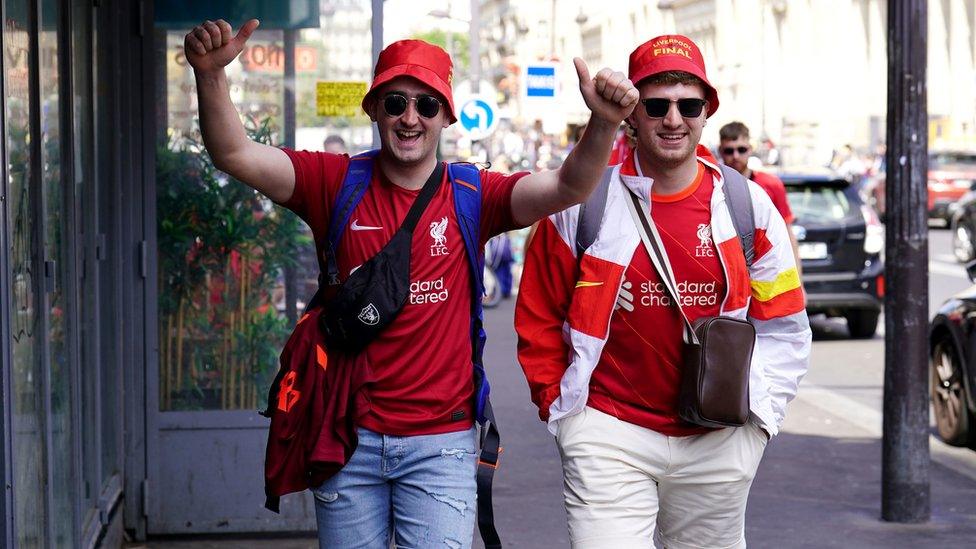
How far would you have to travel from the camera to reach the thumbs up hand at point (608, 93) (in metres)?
3.68

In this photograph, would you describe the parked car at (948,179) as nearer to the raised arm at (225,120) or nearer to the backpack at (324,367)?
the backpack at (324,367)

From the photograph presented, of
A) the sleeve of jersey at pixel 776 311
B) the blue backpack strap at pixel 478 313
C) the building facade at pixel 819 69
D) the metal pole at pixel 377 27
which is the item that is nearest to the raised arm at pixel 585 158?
the blue backpack strap at pixel 478 313

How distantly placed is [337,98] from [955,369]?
15.4ft

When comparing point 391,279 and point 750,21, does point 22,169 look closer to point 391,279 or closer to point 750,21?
point 391,279

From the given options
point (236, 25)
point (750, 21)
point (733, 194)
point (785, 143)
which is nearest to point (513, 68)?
point (785, 143)

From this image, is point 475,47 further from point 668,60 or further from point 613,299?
point 613,299

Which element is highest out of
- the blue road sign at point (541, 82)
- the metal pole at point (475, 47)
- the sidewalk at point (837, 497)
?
the metal pole at point (475, 47)

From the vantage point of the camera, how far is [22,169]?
4.57 m

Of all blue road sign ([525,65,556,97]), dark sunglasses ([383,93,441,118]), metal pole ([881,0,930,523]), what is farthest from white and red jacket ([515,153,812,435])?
blue road sign ([525,65,556,97])

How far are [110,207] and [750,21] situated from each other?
199ft

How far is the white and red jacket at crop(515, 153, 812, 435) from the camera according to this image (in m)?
4.42

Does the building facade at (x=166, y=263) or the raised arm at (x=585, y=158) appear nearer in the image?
the raised arm at (x=585, y=158)

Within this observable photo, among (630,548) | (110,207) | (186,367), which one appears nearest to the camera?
(630,548)

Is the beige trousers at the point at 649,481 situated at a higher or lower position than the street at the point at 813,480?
higher
